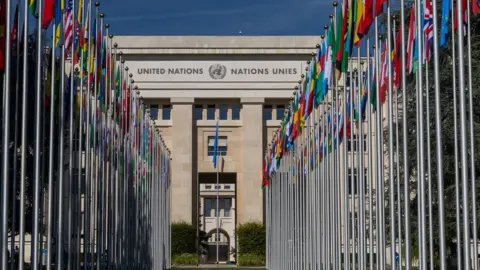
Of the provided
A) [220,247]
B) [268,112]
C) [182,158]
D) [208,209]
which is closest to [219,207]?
[208,209]

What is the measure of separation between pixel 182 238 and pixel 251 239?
16.3 ft

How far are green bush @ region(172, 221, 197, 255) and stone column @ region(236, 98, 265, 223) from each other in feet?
16.4

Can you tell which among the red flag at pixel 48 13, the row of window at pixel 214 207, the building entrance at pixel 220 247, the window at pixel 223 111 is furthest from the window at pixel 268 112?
the red flag at pixel 48 13

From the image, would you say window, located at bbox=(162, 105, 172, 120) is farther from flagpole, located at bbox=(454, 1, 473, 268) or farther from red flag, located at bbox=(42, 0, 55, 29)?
flagpole, located at bbox=(454, 1, 473, 268)

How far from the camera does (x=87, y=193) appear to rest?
28828 millimetres

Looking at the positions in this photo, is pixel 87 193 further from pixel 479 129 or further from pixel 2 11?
pixel 479 129

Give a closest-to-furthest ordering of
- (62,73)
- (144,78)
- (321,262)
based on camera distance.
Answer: (62,73), (321,262), (144,78)

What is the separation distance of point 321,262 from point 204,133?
44357 millimetres

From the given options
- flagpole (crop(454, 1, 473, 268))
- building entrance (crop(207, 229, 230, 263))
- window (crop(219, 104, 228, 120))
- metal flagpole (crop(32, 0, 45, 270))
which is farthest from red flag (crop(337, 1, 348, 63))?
building entrance (crop(207, 229, 230, 263))

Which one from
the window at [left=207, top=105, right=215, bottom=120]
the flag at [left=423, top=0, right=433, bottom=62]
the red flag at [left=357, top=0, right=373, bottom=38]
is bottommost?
the flag at [left=423, top=0, right=433, bottom=62]

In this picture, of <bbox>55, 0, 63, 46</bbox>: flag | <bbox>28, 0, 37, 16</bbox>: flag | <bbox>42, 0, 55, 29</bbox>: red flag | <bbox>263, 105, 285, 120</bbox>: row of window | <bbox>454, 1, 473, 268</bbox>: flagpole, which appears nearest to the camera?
<bbox>454, 1, 473, 268</bbox>: flagpole

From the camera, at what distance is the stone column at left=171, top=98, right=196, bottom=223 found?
76.9 m

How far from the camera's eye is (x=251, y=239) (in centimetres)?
7419

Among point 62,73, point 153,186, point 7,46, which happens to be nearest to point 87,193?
point 62,73
